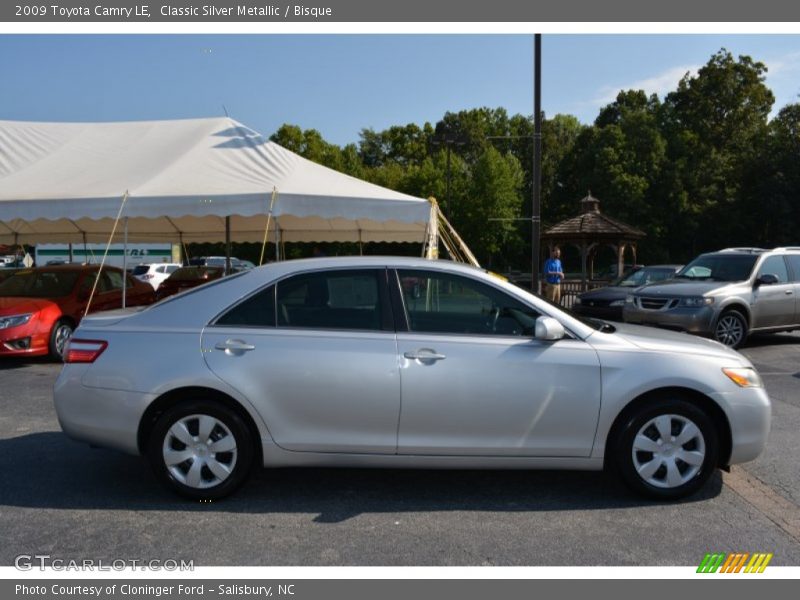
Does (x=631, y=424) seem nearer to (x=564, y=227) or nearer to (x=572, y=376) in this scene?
(x=572, y=376)

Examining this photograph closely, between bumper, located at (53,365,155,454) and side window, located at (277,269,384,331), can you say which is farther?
side window, located at (277,269,384,331)

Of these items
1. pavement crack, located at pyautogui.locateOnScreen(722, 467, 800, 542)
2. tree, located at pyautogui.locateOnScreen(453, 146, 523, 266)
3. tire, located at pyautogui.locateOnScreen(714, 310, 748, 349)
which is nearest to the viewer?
pavement crack, located at pyautogui.locateOnScreen(722, 467, 800, 542)

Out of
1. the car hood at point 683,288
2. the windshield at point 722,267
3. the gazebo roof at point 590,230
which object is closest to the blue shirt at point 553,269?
the gazebo roof at point 590,230

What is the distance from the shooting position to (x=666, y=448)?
4535mm

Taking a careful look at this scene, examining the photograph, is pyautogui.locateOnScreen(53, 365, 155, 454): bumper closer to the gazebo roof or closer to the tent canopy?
the tent canopy

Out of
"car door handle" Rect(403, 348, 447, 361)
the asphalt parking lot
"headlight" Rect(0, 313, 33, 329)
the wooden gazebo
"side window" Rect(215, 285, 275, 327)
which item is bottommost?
the asphalt parking lot

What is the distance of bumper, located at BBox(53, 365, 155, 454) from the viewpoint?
451cm

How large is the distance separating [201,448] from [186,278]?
11.7 m

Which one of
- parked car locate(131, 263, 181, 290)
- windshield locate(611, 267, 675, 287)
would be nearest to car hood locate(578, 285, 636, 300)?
windshield locate(611, 267, 675, 287)

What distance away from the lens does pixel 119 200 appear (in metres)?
10.7

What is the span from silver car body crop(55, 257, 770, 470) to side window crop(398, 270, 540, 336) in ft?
0.35

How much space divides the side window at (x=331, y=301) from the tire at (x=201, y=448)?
73cm

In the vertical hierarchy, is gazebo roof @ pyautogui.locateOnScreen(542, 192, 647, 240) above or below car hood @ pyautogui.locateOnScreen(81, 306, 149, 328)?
above

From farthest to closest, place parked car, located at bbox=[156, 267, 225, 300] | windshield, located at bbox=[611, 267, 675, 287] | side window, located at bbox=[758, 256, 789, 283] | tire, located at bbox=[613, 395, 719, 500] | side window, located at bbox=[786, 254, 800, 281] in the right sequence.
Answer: windshield, located at bbox=[611, 267, 675, 287], parked car, located at bbox=[156, 267, 225, 300], side window, located at bbox=[786, 254, 800, 281], side window, located at bbox=[758, 256, 789, 283], tire, located at bbox=[613, 395, 719, 500]
